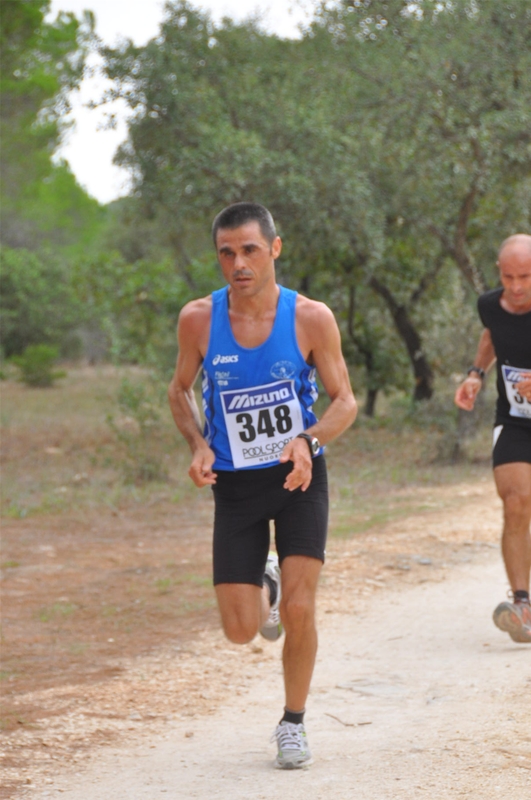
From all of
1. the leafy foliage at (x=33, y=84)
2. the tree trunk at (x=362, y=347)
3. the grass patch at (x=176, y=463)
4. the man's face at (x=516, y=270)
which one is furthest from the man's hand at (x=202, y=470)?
the tree trunk at (x=362, y=347)

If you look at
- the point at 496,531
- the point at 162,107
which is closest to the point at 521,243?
the point at 496,531

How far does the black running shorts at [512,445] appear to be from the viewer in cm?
595

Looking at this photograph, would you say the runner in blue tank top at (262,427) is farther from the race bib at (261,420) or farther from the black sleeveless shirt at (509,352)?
the black sleeveless shirt at (509,352)

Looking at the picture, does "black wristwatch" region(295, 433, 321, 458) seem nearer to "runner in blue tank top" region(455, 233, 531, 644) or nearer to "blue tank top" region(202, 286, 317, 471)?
"blue tank top" region(202, 286, 317, 471)

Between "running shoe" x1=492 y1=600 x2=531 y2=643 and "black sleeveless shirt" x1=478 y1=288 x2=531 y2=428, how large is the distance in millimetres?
990

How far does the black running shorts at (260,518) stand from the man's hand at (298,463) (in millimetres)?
240

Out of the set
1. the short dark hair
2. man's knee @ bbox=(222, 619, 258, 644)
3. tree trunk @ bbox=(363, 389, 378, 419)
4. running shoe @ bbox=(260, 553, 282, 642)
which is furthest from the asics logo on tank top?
tree trunk @ bbox=(363, 389, 378, 419)

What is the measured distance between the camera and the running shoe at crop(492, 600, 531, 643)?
574cm

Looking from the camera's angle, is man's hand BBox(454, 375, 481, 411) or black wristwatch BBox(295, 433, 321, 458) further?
man's hand BBox(454, 375, 481, 411)

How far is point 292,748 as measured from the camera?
14.0 feet

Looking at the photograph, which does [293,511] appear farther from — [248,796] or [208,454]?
[248,796]

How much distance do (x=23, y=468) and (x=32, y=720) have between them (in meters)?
9.90

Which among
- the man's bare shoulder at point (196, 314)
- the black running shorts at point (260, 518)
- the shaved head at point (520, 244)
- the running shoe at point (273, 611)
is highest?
the shaved head at point (520, 244)

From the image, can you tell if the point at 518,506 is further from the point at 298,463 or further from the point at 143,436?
the point at 143,436
